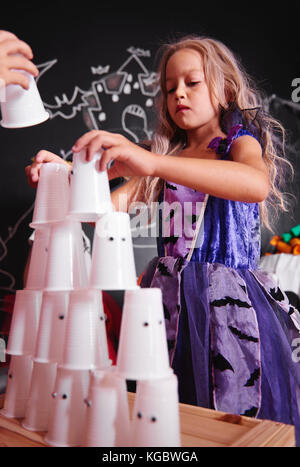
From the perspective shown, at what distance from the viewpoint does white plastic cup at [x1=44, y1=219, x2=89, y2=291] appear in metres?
0.67

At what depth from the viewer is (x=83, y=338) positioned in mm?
606

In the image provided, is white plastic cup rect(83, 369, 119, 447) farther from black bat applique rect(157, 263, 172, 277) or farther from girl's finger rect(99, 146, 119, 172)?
black bat applique rect(157, 263, 172, 277)

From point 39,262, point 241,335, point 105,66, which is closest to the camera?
point 39,262

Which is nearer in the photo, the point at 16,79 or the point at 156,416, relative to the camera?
the point at 156,416

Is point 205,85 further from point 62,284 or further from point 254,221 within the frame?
point 62,284

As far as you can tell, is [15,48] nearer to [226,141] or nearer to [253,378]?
[226,141]

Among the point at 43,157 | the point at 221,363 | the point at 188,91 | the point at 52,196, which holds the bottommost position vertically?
the point at 221,363

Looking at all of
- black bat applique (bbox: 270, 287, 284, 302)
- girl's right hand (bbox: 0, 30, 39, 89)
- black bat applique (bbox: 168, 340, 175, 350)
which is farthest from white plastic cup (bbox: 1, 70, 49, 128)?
black bat applique (bbox: 270, 287, 284, 302)

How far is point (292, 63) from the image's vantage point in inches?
110

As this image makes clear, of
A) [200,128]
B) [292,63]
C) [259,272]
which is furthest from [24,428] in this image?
[292,63]

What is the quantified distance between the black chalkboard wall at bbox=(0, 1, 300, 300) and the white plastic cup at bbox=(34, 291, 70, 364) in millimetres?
1658

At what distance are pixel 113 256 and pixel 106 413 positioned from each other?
196 millimetres

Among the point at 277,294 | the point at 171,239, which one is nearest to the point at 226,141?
the point at 171,239

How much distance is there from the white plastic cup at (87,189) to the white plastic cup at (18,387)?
0.78ft
